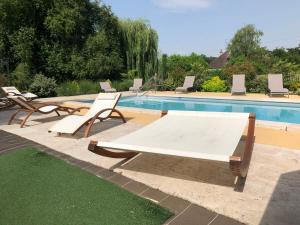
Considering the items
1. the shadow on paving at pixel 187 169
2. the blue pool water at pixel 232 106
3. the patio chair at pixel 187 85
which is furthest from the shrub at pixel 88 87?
the shadow on paving at pixel 187 169

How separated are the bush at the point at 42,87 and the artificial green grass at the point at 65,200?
12206mm

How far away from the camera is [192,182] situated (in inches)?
136

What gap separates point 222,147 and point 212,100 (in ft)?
33.8

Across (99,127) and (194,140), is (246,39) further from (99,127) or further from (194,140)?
(194,140)

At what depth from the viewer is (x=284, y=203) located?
2.82 meters

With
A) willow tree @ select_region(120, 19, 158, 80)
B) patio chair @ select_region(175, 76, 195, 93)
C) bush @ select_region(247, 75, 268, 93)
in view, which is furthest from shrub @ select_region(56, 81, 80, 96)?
bush @ select_region(247, 75, 268, 93)

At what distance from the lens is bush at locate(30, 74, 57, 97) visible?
50.3 feet

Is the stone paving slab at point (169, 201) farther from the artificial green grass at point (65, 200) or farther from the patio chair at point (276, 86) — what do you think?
the patio chair at point (276, 86)

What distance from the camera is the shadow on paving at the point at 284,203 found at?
2512 mm

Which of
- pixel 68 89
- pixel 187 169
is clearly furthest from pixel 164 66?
pixel 187 169

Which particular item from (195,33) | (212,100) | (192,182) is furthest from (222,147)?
(195,33)

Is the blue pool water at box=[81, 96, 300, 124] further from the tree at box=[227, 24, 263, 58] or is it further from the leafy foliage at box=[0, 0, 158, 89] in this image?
the tree at box=[227, 24, 263, 58]

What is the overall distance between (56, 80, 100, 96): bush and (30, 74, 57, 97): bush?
39 cm

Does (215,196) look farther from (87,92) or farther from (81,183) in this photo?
(87,92)
